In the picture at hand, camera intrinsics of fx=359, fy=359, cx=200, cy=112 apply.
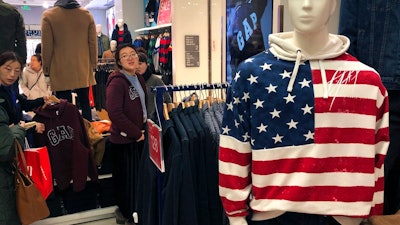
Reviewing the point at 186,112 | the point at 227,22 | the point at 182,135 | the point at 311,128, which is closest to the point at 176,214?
the point at 182,135

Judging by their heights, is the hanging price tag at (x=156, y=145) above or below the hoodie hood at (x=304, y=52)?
below

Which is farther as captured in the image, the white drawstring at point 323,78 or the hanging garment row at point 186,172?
the hanging garment row at point 186,172

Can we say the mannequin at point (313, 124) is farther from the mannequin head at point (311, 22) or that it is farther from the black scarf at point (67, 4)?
the black scarf at point (67, 4)

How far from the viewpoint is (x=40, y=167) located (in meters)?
2.63

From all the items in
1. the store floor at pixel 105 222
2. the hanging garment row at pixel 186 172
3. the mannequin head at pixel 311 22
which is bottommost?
the store floor at pixel 105 222

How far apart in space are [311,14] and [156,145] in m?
1.02

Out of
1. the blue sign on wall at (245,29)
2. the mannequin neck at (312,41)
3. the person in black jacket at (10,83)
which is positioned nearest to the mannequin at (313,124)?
the mannequin neck at (312,41)

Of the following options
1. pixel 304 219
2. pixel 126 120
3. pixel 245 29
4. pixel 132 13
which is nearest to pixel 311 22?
pixel 304 219

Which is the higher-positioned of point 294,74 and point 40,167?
point 294,74

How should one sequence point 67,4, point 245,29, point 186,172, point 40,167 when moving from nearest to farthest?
point 186,172
point 40,167
point 245,29
point 67,4

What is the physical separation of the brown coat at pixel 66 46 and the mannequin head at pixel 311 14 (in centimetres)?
307

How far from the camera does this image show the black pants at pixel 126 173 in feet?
9.40

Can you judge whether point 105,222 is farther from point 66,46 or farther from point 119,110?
point 66,46

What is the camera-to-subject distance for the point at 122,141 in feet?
9.17
